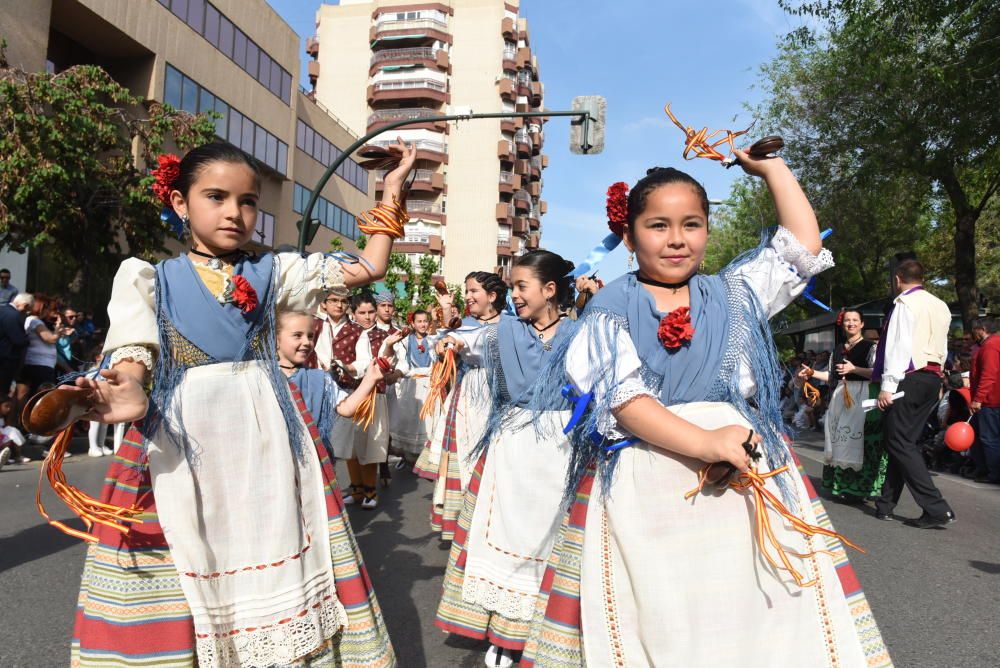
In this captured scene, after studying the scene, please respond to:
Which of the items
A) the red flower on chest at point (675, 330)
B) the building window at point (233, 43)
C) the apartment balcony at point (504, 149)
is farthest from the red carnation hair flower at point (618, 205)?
the apartment balcony at point (504, 149)

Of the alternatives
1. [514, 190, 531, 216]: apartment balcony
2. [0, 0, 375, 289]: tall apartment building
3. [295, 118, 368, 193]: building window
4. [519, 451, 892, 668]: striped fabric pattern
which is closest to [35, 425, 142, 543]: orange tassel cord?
[519, 451, 892, 668]: striped fabric pattern

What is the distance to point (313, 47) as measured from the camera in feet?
197

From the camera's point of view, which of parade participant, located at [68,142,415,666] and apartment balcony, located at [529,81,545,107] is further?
apartment balcony, located at [529,81,545,107]

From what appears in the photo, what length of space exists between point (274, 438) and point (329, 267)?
63cm

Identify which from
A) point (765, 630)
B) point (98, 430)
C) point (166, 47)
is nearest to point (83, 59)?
point (166, 47)

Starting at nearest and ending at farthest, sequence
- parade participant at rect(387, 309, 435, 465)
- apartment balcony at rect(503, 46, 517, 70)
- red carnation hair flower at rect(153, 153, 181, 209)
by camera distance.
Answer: red carnation hair flower at rect(153, 153, 181, 209), parade participant at rect(387, 309, 435, 465), apartment balcony at rect(503, 46, 517, 70)

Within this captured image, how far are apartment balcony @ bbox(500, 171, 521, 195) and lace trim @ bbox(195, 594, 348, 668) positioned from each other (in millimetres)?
55284

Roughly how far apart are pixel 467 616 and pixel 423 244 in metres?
51.8

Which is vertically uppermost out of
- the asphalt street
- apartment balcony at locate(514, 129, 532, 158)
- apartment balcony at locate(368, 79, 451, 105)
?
apartment balcony at locate(368, 79, 451, 105)

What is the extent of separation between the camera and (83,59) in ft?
66.7

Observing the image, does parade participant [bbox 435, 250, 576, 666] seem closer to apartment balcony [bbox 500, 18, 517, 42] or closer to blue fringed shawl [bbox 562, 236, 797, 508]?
blue fringed shawl [bbox 562, 236, 797, 508]

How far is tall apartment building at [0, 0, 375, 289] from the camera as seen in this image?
18312mm

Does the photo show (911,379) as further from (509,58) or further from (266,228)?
(509,58)

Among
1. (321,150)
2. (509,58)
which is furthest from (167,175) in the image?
(509,58)
